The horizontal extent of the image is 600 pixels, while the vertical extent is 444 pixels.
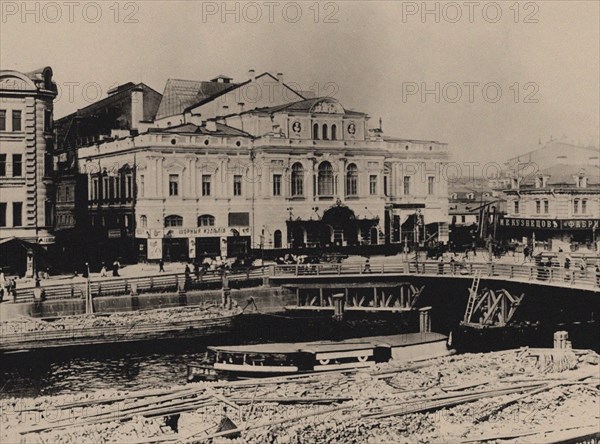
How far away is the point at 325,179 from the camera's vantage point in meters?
15.5

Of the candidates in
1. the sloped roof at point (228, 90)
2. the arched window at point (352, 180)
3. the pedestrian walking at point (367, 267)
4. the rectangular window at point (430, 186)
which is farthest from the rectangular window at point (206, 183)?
the rectangular window at point (430, 186)

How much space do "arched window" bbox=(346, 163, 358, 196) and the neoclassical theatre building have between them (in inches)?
0.8

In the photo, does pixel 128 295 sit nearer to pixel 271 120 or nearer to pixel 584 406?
pixel 271 120

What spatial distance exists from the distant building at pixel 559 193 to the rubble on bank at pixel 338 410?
10.8ft

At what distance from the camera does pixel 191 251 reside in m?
14.8

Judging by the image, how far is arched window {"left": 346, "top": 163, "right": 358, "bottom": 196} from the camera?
618 inches

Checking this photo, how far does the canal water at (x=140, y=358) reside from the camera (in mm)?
13445

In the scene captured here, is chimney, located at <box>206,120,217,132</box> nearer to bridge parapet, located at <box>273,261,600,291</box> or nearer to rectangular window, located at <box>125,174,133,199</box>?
rectangular window, located at <box>125,174,133,199</box>

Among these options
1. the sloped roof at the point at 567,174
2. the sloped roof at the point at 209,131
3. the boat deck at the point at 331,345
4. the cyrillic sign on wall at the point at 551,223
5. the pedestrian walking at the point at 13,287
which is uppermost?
the sloped roof at the point at 209,131

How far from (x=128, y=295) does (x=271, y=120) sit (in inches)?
171

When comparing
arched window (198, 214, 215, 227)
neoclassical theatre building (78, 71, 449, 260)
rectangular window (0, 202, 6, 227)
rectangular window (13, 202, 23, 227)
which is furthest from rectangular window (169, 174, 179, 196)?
rectangular window (0, 202, 6, 227)

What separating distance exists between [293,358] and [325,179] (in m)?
3.76

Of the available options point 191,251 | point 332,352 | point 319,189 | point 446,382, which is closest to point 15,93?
point 191,251

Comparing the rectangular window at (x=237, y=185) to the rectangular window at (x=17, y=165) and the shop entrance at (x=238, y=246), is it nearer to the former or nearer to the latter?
the shop entrance at (x=238, y=246)
